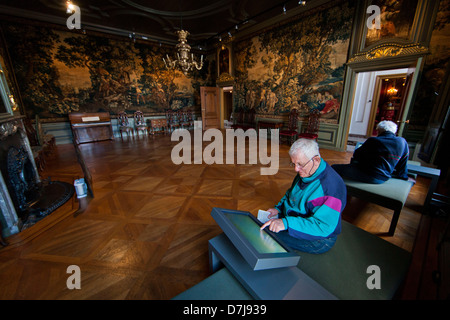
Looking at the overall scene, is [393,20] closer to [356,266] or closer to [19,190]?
[356,266]

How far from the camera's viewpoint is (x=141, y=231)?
210 centimetres

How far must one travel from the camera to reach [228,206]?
257 centimetres

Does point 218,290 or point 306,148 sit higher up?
point 306,148

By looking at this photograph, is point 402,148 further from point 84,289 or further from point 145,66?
point 145,66

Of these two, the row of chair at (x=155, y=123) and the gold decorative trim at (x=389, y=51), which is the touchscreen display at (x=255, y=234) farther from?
the row of chair at (x=155, y=123)

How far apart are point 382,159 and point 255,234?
206cm

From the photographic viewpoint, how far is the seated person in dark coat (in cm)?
212

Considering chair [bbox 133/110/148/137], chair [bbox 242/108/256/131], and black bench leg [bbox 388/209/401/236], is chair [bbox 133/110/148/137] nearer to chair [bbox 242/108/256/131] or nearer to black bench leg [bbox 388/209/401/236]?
chair [bbox 242/108/256/131]

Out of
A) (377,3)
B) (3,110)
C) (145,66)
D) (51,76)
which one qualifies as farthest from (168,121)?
(377,3)

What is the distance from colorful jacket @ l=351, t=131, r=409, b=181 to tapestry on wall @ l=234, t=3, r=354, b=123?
352 cm

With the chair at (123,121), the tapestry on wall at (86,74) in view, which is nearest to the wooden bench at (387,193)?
the chair at (123,121)

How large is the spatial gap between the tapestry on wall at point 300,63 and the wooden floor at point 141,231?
327 centimetres

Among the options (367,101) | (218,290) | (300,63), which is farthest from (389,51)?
(218,290)
